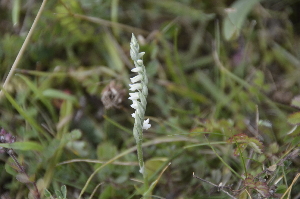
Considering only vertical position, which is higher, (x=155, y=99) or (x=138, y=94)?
(x=138, y=94)

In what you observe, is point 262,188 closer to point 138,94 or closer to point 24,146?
point 138,94

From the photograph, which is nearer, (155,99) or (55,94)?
(55,94)

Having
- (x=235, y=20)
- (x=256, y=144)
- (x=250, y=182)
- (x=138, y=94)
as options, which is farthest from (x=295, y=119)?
(x=235, y=20)

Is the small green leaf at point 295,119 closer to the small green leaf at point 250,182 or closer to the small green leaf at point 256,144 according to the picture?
the small green leaf at point 256,144

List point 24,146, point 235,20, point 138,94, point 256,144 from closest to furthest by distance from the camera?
point 138,94 < point 256,144 < point 24,146 < point 235,20

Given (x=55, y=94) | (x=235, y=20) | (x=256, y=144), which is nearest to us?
(x=256, y=144)

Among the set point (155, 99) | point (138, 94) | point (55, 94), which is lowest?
point (155, 99)

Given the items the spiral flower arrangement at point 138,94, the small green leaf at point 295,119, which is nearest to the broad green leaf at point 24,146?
the spiral flower arrangement at point 138,94

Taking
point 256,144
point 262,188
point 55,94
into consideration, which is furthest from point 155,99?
point 262,188

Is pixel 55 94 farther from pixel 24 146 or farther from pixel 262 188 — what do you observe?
pixel 262 188

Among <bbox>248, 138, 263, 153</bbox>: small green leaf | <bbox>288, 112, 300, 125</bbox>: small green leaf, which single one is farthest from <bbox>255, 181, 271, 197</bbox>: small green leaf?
<bbox>288, 112, 300, 125</bbox>: small green leaf
